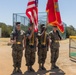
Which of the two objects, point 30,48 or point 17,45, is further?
point 30,48

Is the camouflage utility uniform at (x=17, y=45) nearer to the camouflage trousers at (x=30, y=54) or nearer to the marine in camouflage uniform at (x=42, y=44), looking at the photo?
the camouflage trousers at (x=30, y=54)

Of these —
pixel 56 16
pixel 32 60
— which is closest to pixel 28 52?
pixel 32 60

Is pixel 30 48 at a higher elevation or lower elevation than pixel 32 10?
lower

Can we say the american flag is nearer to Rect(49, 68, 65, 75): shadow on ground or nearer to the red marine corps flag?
the red marine corps flag

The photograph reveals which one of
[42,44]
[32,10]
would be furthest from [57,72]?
[32,10]

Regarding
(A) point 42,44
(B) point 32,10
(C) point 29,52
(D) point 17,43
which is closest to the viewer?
(D) point 17,43

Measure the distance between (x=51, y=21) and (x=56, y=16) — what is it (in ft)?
0.92

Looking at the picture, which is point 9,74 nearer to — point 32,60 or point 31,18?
point 32,60

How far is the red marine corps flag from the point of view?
12.2 metres

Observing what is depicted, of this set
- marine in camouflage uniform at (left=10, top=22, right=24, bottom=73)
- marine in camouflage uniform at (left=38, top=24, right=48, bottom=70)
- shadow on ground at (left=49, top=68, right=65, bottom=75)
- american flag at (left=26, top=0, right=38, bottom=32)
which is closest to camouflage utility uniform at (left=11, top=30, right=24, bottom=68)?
marine in camouflage uniform at (left=10, top=22, right=24, bottom=73)

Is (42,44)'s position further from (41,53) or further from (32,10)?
(32,10)

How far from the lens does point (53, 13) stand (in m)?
12.2

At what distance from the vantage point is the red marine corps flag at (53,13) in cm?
1216

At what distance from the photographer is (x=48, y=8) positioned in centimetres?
1230
